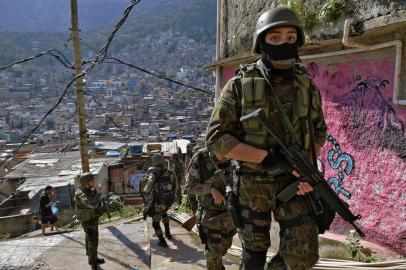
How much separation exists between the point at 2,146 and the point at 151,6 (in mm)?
155373

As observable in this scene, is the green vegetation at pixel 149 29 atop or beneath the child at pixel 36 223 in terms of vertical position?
atop

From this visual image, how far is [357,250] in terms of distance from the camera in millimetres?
4301

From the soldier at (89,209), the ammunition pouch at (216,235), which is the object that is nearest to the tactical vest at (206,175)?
the ammunition pouch at (216,235)

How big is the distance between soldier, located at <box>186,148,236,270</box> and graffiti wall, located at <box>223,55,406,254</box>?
4.76 feet

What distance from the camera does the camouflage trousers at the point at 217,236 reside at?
3.94 m

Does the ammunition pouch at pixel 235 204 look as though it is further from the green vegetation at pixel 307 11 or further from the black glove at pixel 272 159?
the green vegetation at pixel 307 11

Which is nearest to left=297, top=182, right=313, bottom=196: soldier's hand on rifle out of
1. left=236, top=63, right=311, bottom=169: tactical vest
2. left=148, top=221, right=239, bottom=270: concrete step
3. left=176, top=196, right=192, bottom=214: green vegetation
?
left=236, top=63, right=311, bottom=169: tactical vest

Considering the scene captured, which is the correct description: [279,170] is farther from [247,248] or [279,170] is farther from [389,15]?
[389,15]

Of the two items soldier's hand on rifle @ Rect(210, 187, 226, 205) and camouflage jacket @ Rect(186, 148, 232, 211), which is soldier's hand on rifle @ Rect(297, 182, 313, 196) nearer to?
soldier's hand on rifle @ Rect(210, 187, 226, 205)

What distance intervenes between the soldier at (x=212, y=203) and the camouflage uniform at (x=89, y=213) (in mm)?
2140

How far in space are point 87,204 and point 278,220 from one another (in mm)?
3892

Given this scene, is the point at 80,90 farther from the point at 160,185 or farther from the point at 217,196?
the point at 217,196

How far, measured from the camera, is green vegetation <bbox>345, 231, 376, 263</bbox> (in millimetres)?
4191

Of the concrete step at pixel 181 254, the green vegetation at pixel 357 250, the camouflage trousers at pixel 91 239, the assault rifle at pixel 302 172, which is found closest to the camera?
the assault rifle at pixel 302 172
